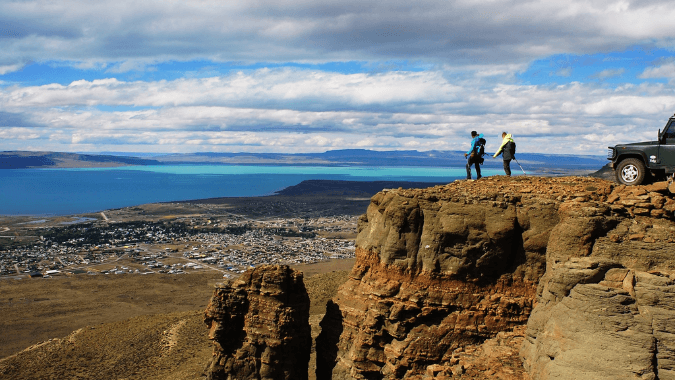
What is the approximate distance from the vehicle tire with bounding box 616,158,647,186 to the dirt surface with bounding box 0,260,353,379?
1598cm

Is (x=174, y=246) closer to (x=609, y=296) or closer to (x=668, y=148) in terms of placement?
(x=668, y=148)

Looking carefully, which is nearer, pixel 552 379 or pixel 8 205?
pixel 552 379

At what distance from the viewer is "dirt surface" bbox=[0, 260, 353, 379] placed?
29406 millimetres

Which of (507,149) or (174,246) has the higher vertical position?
(507,149)

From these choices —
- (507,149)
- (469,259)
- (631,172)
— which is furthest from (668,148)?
(469,259)

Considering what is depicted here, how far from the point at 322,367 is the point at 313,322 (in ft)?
42.2

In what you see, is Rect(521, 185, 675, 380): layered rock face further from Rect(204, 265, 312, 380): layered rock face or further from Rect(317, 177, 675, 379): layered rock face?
Rect(204, 265, 312, 380): layered rock face

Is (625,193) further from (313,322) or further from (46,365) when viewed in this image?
(46,365)

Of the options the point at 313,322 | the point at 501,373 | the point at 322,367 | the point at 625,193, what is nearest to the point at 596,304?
the point at 501,373

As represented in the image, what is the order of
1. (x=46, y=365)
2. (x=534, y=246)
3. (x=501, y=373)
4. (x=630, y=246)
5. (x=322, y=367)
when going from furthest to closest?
1. (x=46, y=365)
2. (x=322, y=367)
3. (x=534, y=246)
4. (x=501, y=373)
5. (x=630, y=246)

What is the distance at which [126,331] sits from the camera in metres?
34.8

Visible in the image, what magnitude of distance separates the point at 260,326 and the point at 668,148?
15.7 metres

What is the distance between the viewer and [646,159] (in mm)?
20297

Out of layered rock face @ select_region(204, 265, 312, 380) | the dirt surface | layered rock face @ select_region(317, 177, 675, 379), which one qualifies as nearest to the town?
the dirt surface
